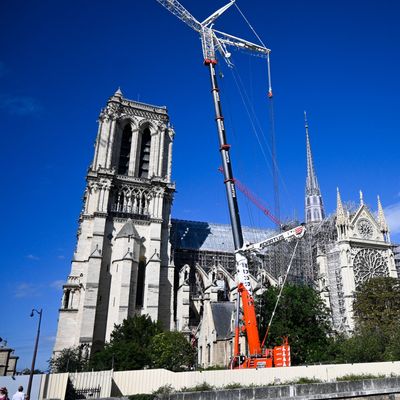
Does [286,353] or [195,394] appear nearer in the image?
[195,394]

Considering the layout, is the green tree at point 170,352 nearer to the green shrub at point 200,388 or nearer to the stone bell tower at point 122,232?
the stone bell tower at point 122,232

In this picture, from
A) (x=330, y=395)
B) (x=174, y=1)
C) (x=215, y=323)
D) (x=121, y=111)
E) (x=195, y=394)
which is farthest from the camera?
(x=121, y=111)

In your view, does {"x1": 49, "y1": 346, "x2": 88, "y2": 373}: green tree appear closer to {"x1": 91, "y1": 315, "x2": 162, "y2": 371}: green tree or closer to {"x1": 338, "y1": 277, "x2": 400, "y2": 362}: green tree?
{"x1": 91, "y1": 315, "x2": 162, "y2": 371}: green tree

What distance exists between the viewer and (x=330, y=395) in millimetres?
17000

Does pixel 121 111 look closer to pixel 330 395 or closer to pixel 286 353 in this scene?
pixel 286 353

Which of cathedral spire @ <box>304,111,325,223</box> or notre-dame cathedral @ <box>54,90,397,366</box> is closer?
notre-dame cathedral @ <box>54,90,397,366</box>

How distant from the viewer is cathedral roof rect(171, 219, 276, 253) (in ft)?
179

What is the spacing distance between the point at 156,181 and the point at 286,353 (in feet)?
96.1

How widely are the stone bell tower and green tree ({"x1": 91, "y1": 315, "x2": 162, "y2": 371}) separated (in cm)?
503

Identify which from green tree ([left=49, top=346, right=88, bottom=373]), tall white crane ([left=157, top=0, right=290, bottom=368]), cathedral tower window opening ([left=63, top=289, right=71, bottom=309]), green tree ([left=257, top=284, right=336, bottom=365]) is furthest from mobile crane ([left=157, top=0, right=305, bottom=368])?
cathedral tower window opening ([left=63, top=289, right=71, bottom=309])

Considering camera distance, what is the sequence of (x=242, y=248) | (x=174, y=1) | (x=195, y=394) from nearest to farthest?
(x=195, y=394)
(x=242, y=248)
(x=174, y=1)

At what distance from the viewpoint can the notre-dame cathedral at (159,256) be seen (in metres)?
38.3

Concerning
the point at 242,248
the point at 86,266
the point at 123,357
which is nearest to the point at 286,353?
the point at 242,248

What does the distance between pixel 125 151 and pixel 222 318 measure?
26804 mm
